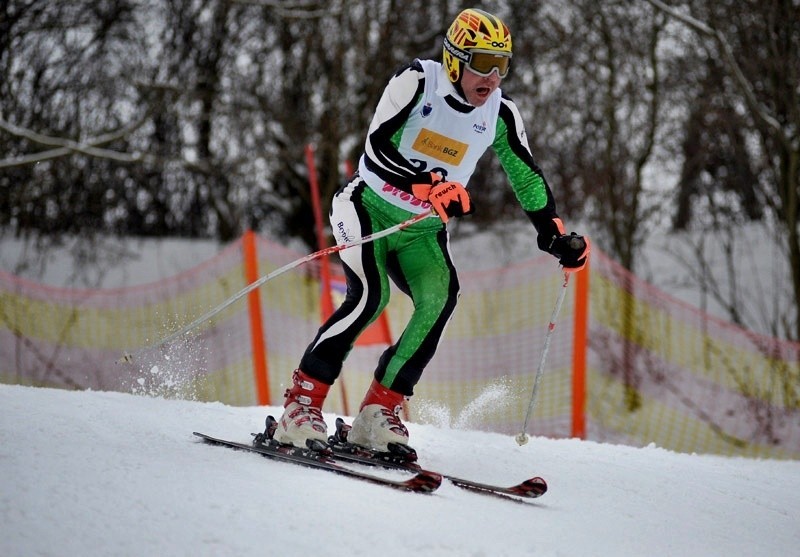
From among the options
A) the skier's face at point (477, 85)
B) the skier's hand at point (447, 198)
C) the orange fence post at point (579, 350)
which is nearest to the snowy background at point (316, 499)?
the skier's hand at point (447, 198)

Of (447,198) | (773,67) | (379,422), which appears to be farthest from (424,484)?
(773,67)

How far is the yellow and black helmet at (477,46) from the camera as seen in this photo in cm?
312

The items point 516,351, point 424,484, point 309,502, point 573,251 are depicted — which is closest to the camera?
point 309,502

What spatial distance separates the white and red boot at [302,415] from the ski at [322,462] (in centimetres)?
5

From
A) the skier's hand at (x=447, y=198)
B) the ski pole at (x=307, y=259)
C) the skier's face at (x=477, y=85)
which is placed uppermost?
the skier's face at (x=477, y=85)

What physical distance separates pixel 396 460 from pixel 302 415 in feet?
1.26

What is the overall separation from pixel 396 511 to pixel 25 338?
7.08 m

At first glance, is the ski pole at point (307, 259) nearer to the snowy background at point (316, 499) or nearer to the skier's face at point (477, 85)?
the snowy background at point (316, 499)

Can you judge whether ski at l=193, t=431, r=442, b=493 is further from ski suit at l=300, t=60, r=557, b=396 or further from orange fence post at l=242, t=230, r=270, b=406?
orange fence post at l=242, t=230, r=270, b=406

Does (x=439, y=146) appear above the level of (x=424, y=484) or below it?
above

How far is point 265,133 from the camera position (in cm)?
1348

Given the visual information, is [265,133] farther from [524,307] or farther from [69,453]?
[69,453]

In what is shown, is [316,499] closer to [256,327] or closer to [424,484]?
[424,484]

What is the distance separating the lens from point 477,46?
3115 mm
